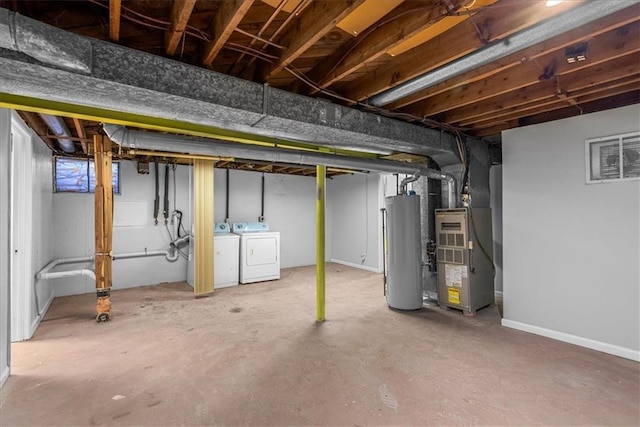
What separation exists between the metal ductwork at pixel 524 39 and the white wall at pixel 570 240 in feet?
6.15

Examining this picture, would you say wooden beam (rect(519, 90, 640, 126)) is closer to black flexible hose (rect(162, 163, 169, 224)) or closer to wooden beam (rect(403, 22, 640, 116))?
wooden beam (rect(403, 22, 640, 116))

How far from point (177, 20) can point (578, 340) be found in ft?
14.1

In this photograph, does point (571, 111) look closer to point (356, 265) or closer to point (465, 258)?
point (465, 258)

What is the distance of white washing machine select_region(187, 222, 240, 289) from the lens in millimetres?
5145

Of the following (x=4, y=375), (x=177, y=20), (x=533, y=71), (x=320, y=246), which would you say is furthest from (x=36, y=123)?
(x=533, y=71)

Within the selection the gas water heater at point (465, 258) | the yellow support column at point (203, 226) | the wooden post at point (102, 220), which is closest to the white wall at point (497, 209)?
the gas water heater at point (465, 258)

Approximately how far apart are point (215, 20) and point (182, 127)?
114cm

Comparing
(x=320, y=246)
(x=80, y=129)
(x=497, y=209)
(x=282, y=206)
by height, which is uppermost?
(x=80, y=129)

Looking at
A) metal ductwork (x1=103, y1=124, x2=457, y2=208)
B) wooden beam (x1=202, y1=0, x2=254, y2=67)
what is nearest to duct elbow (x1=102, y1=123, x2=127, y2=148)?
metal ductwork (x1=103, y1=124, x2=457, y2=208)

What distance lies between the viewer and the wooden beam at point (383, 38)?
1555 mm

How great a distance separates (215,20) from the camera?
1.72 m

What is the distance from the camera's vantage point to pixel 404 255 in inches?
156

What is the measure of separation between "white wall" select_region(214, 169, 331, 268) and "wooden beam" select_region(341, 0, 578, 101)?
4.44 metres

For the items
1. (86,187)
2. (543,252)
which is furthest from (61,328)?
(543,252)
